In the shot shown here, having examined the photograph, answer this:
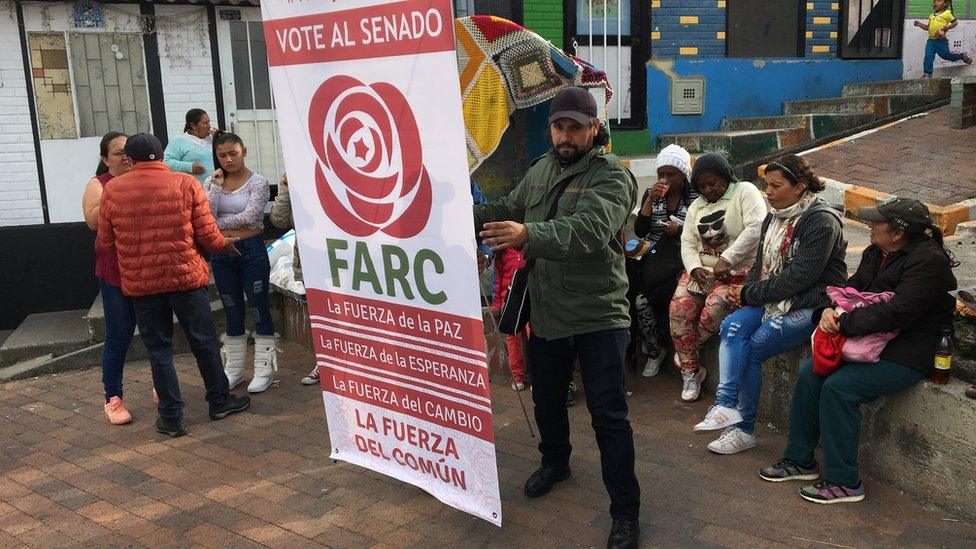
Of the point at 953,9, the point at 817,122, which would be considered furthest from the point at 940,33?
the point at 817,122

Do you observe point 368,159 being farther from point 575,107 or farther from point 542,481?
point 542,481

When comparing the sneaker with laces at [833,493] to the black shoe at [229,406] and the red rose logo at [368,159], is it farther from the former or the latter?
the black shoe at [229,406]

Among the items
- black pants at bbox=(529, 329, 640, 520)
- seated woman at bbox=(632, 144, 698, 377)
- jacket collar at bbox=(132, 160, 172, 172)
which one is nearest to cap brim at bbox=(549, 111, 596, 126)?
black pants at bbox=(529, 329, 640, 520)

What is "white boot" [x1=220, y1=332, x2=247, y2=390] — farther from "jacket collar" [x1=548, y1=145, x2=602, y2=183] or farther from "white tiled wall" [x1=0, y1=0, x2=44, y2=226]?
"white tiled wall" [x1=0, y1=0, x2=44, y2=226]

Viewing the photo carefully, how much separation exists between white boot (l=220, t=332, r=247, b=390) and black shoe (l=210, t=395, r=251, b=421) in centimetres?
34

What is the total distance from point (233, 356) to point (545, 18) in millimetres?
5459

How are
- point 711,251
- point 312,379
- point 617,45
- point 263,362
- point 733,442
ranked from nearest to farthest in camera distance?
point 733,442 → point 711,251 → point 263,362 → point 312,379 → point 617,45

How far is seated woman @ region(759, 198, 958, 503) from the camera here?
363cm

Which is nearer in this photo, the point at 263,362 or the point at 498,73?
the point at 263,362

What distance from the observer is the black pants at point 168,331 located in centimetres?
499

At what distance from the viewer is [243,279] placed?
219 inches

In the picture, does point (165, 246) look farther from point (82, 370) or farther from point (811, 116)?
point (811, 116)

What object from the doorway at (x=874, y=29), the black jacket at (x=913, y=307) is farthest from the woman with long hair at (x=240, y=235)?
the doorway at (x=874, y=29)

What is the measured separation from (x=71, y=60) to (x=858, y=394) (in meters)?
7.34
